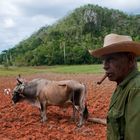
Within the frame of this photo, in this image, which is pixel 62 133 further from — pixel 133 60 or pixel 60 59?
pixel 60 59

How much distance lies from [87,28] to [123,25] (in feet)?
48.0

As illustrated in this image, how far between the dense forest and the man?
2393 inches

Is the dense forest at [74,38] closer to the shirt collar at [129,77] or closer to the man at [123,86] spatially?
the man at [123,86]

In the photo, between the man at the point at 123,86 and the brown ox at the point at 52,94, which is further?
the brown ox at the point at 52,94

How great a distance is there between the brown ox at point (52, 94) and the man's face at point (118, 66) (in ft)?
26.7

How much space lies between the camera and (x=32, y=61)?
75.1 m

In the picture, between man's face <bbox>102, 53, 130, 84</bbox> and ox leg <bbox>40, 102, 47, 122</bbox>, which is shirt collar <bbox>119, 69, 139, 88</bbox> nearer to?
man's face <bbox>102, 53, 130, 84</bbox>

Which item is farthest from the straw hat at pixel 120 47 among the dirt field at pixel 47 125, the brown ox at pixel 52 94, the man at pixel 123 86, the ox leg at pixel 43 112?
the ox leg at pixel 43 112

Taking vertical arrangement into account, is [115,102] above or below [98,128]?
above

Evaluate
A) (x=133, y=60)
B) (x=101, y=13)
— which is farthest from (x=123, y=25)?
(x=133, y=60)

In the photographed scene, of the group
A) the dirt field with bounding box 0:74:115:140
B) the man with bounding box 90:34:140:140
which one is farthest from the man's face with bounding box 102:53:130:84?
the dirt field with bounding box 0:74:115:140

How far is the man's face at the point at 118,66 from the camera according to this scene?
148 inches

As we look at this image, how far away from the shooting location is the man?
344 centimetres

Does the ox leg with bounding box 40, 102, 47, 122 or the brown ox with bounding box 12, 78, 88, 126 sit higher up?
the brown ox with bounding box 12, 78, 88, 126
